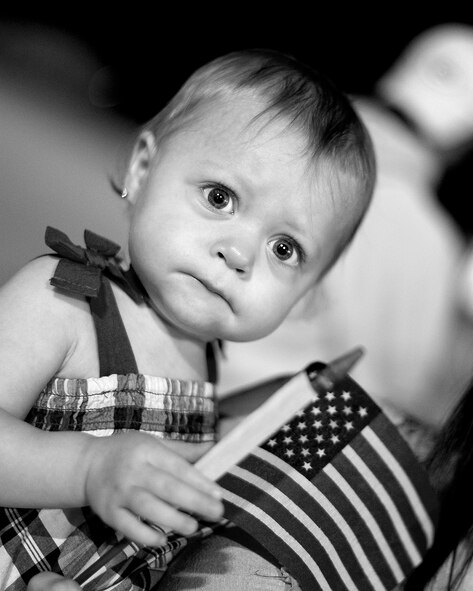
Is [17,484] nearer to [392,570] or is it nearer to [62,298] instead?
[62,298]

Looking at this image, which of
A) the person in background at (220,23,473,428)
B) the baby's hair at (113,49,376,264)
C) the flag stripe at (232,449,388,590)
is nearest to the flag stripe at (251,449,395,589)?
the flag stripe at (232,449,388,590)

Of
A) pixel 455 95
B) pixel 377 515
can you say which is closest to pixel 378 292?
pixel 455 95

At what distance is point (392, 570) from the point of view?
23.4 inches

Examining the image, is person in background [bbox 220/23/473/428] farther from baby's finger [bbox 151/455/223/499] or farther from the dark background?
baby's finger [bbox 151/455/223/499]

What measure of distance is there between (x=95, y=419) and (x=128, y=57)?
3.33 feet

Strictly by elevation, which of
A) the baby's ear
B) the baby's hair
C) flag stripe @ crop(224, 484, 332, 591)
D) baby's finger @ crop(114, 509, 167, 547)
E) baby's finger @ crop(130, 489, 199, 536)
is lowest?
flag stripe @ crop(224, 484, 332, 591)

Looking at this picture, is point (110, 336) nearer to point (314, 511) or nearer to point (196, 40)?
point (314, 511)

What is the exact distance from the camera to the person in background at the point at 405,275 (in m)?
1.04

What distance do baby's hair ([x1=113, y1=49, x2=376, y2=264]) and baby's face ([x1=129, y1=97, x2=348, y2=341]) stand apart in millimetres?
15

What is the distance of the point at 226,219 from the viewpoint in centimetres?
56

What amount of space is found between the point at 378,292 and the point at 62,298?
689mm

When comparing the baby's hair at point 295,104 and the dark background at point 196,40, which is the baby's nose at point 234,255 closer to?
the baby's hair at point 295,104

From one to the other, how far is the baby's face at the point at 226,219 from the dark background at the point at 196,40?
0.79 meters

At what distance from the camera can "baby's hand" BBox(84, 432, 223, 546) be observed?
42 cm
